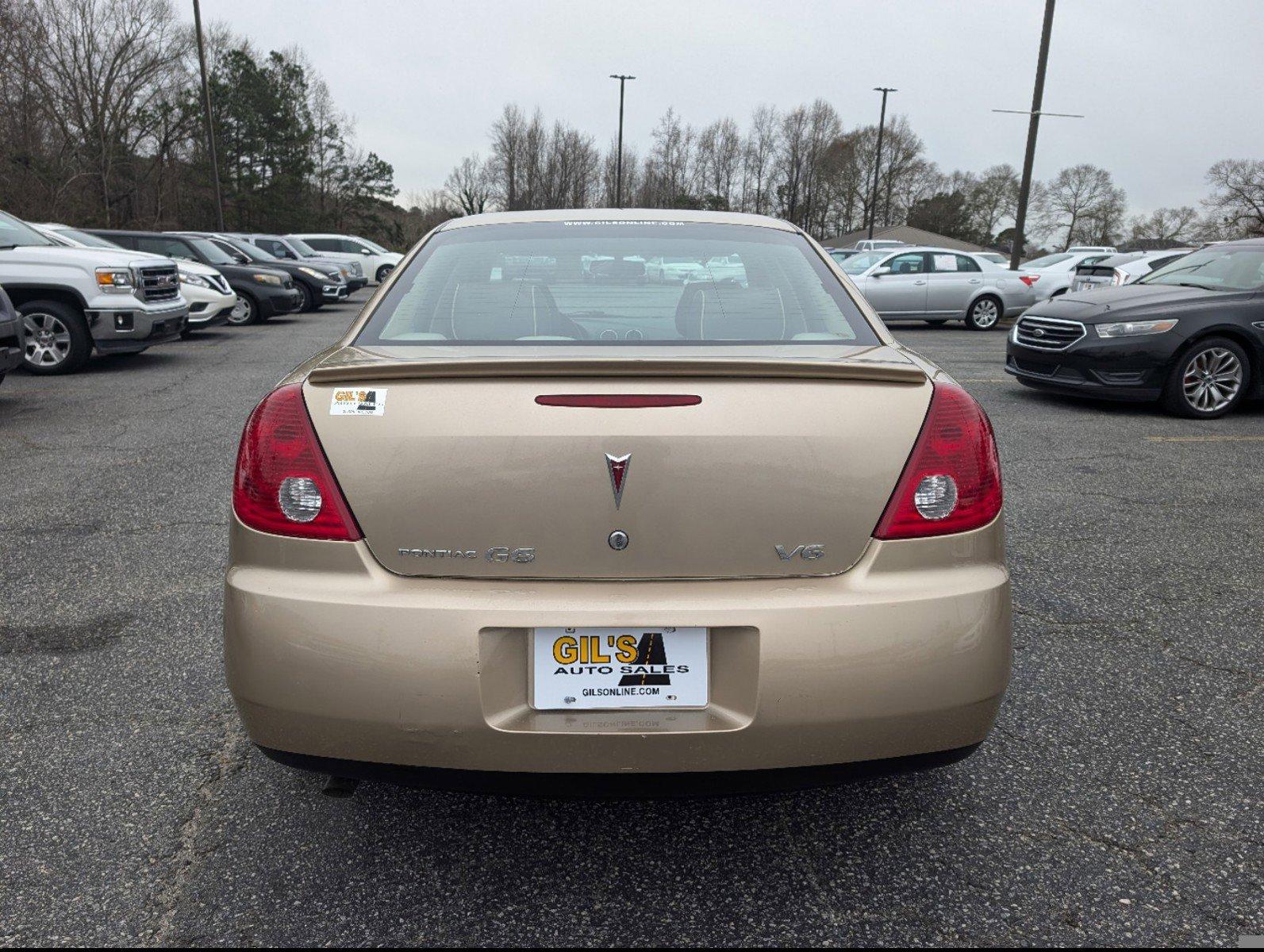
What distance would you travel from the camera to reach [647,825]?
2.38 metres

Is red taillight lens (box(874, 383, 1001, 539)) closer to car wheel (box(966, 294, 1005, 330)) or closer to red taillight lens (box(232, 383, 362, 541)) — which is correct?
red taillight lens (box(232, 383, 362, 541))

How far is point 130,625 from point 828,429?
2.85 metres

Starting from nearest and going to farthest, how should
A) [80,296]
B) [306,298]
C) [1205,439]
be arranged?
[1205,439] < [80,296] < [306,298]

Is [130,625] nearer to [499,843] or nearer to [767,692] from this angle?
[499,843]

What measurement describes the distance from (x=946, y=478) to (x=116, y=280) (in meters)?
10.4

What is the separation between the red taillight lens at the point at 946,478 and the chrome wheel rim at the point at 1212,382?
751 centimetres

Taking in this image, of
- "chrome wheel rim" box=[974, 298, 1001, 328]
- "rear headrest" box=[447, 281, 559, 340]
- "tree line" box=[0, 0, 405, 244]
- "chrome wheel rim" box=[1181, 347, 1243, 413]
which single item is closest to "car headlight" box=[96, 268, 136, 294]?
"rear headrest" box=[447, 281, 559, 340]

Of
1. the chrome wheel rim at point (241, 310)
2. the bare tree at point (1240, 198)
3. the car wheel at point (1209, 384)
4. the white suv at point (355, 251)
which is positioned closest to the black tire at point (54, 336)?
the chrome wheel rim at point (241, 310)

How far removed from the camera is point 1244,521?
17.2 feet

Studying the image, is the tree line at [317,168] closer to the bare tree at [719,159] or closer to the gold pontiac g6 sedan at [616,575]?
the bare tree at [719,159]

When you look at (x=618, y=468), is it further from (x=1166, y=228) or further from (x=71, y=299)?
(x=1166, y=228)

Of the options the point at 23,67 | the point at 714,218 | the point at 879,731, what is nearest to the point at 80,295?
the point at 714,218

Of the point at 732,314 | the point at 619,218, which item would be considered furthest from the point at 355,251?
the point at 732,314

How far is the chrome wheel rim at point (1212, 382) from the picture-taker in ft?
27.6
